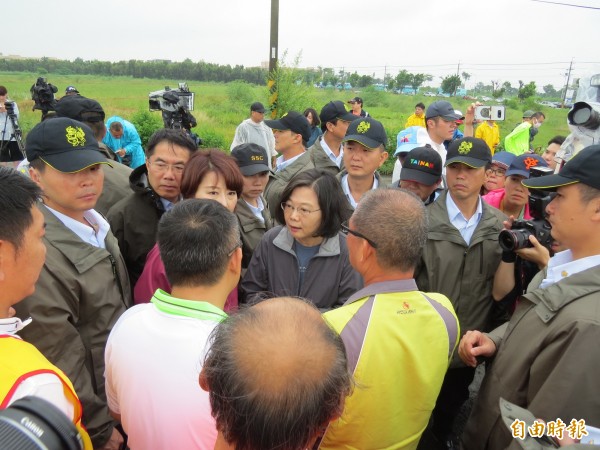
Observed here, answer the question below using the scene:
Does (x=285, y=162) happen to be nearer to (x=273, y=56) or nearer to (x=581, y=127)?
(x=581, y=127)

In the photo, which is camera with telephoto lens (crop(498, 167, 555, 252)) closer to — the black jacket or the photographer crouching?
the black jacket

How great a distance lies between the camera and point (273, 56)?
905 centimetres

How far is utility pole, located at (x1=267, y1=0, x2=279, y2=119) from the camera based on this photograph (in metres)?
9.02

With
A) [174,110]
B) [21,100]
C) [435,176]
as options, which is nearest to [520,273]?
[435,176]

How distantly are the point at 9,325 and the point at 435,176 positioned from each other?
2855 millimetres

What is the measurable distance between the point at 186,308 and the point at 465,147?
93.5 inches

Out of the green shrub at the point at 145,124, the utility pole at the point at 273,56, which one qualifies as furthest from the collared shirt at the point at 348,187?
the green shrub at the point at 145,124

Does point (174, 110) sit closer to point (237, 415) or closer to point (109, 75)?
point (237, 415)

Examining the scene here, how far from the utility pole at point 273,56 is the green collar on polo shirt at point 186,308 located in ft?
26.6

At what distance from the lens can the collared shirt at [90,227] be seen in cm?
210

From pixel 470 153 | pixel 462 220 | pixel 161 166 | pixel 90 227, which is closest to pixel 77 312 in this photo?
pixel 90 227

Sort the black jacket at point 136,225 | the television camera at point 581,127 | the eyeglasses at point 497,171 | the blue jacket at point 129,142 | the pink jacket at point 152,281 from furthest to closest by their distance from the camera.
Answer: the blue jacket at point 129,142 < the eyeglasses at point 497,171 < the television camera at point 581,127 < the black jacket at point 136,225 < the pink jacket at point 152,281

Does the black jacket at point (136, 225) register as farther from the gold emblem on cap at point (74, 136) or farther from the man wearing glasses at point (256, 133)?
the man wearing glasses at point (256, 133)

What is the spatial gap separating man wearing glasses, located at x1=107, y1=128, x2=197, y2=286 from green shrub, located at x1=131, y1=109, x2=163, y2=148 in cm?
1056
